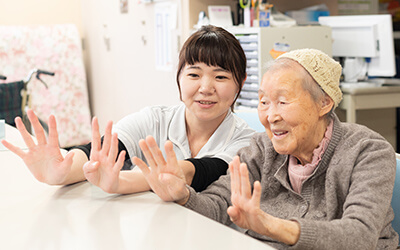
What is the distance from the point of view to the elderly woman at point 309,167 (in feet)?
3.57

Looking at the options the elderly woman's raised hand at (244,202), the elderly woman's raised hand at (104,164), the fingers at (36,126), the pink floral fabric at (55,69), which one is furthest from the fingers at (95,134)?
the pink floral fabric at (55,69)

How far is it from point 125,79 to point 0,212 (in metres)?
3.63

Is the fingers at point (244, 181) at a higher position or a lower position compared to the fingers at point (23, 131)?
lower

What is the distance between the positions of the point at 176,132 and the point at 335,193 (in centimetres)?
65

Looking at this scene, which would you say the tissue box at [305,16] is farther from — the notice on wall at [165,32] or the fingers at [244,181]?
the fingers at [244,181]

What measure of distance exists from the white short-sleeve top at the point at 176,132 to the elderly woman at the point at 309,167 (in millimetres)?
253

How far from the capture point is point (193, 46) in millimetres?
1566

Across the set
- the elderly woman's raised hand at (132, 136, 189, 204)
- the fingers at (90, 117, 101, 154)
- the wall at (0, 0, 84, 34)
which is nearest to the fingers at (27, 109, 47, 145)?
the fingers at (90, 117, 101, 154)

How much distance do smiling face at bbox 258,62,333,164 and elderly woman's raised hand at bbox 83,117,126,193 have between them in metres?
0.38

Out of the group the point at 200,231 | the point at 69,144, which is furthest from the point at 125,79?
the point at 200,231

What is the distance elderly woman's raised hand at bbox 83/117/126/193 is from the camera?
1209 millimetres

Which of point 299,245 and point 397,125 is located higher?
point 299,245

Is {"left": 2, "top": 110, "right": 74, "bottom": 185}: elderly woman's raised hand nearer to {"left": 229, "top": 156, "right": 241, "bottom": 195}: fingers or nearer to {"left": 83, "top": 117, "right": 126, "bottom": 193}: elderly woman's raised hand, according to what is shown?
{"left": 83, "top": 117, "right": 126, "bottom": 193}: elderly woman's raised hand

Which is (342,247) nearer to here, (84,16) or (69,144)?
(69,144)
